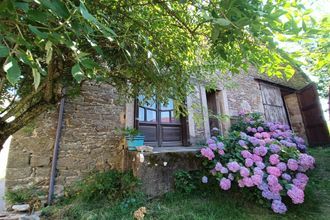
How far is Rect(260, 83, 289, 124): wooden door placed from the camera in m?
5.59

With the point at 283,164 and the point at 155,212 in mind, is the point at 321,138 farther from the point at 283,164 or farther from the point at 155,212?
the point at 155,212

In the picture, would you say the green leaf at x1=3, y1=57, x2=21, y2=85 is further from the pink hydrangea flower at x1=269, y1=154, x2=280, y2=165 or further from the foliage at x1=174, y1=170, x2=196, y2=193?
the pink hydrangea flower at x1=269, y1=154, x2=280, y2=165

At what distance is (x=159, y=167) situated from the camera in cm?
278

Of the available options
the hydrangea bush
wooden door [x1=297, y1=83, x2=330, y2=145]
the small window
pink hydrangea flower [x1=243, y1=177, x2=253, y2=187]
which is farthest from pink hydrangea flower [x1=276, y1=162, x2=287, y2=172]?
wooden door [x1=297, y1=83, x2=330, y2=145]

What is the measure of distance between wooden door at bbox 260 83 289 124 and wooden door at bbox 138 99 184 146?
3105mm

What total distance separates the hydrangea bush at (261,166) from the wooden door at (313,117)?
344cm

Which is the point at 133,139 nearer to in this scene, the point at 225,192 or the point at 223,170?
the point at 223,170

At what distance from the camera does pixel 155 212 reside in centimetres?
227

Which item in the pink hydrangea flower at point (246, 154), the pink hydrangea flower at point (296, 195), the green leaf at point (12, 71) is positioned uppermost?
the green leaf at point (12, 71)

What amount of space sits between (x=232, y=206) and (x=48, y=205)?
2.61m

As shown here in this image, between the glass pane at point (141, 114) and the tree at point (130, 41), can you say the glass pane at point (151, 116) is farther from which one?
the tree at point (130, 41)

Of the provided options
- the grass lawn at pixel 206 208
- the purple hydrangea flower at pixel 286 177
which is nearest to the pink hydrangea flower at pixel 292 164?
the purple hydrangea flower at pixel 286 177

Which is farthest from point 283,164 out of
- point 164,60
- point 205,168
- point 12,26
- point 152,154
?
point 12,26

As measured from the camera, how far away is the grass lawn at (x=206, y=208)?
2.21m
